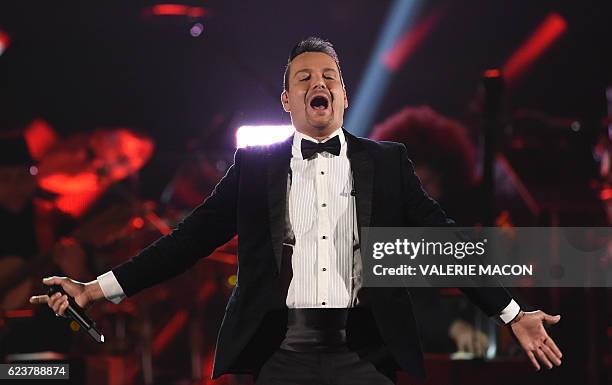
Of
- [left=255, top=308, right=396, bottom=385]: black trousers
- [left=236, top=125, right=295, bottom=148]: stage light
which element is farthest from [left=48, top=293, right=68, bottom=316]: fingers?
[left=236, top=125, right=295, bottom=148]: stage light

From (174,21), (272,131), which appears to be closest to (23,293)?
(272,131)

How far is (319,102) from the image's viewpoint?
2.59 metres

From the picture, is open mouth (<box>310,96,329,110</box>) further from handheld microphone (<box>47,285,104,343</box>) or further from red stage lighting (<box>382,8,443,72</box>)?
red stage lighting (<box>382,8,443,72</box>)

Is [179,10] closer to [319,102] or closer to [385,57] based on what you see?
[385,57]

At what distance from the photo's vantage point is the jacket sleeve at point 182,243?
2.58 metres

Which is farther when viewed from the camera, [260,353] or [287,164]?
[287,164]

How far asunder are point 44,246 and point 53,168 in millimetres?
788

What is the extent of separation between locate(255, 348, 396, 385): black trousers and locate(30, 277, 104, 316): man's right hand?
62cm

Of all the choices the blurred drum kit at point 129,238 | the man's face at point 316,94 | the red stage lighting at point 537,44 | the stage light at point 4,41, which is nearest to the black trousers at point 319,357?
the man's face at point 316,94

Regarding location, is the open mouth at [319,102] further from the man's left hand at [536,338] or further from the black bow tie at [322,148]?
the man's left hand at [536,338]

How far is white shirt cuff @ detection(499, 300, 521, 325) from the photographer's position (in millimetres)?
2416

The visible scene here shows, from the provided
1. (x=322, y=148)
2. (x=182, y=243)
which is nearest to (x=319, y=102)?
(x=322, y=148)

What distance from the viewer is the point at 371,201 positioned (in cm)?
245

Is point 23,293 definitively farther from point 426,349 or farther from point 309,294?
point 309,294
